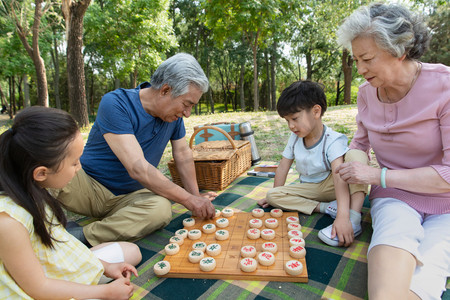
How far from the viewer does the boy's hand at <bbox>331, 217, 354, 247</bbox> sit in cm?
167

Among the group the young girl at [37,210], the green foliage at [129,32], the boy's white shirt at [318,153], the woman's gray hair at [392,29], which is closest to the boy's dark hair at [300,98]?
the boy's white shirt at [318,153]

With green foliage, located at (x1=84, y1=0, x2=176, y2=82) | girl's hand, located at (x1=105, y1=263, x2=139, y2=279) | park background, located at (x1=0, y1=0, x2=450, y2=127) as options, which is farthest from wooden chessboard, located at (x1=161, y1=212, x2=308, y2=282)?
green foliage, located at (x1=84, y1=0, x2=176, y2=82)

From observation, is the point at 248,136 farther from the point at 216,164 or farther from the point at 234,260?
the point at 234,260

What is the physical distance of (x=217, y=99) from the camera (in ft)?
104

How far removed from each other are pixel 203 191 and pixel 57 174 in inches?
73.3

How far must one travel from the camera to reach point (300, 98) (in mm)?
2025

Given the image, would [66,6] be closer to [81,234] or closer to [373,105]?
[81,234]

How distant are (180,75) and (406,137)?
1.44m

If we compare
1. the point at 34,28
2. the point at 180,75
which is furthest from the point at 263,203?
the point at 34,28

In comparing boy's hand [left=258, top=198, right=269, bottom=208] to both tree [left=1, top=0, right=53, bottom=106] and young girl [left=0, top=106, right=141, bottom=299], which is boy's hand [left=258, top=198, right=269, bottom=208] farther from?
tree [left=1, top=0, right=53, bottom=106]

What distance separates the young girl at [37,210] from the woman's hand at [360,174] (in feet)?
4.31

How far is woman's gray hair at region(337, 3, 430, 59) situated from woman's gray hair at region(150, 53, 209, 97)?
941 mm

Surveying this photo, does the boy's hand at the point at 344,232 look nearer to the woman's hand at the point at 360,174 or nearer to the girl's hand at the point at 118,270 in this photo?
the woman's hand at the point at 360,174

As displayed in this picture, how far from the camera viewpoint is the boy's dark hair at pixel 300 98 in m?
2.03
